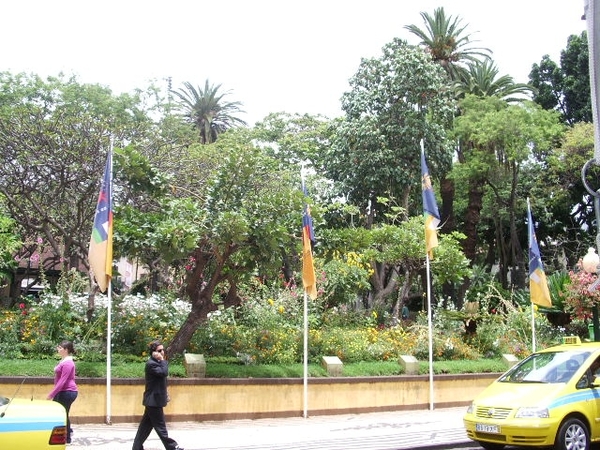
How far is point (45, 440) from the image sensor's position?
21.2ft

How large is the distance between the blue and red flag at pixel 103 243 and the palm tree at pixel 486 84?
78.7ft

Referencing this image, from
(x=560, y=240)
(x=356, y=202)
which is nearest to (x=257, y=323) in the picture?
(x=356, y=202)

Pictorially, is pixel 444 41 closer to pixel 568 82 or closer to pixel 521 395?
pixel 568 82

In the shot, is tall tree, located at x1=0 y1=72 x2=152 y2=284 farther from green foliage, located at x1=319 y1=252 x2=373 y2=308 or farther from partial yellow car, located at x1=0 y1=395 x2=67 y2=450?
partial yellow car, located at x1=0 y1=395 x2=67 y2=450

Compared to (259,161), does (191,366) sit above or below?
below

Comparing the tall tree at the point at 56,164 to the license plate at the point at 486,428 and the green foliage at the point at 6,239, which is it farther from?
the license plate at the point at 486,428

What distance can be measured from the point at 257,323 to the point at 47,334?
4755 mm

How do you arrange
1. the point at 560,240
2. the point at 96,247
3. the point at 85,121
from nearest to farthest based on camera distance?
1. the point at 96,247
2. the point at 85,121
3. the point at 560,240

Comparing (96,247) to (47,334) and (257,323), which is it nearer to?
(47,334)

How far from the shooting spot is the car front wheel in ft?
29.6

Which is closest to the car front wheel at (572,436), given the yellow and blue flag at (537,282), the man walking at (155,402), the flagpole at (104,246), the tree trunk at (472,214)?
the man walking at (155,402)

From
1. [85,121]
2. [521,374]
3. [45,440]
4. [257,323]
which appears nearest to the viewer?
[45,440]

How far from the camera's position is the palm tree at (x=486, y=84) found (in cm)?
3331

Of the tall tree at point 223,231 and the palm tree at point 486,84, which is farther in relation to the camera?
the palm tree at point 486,84
